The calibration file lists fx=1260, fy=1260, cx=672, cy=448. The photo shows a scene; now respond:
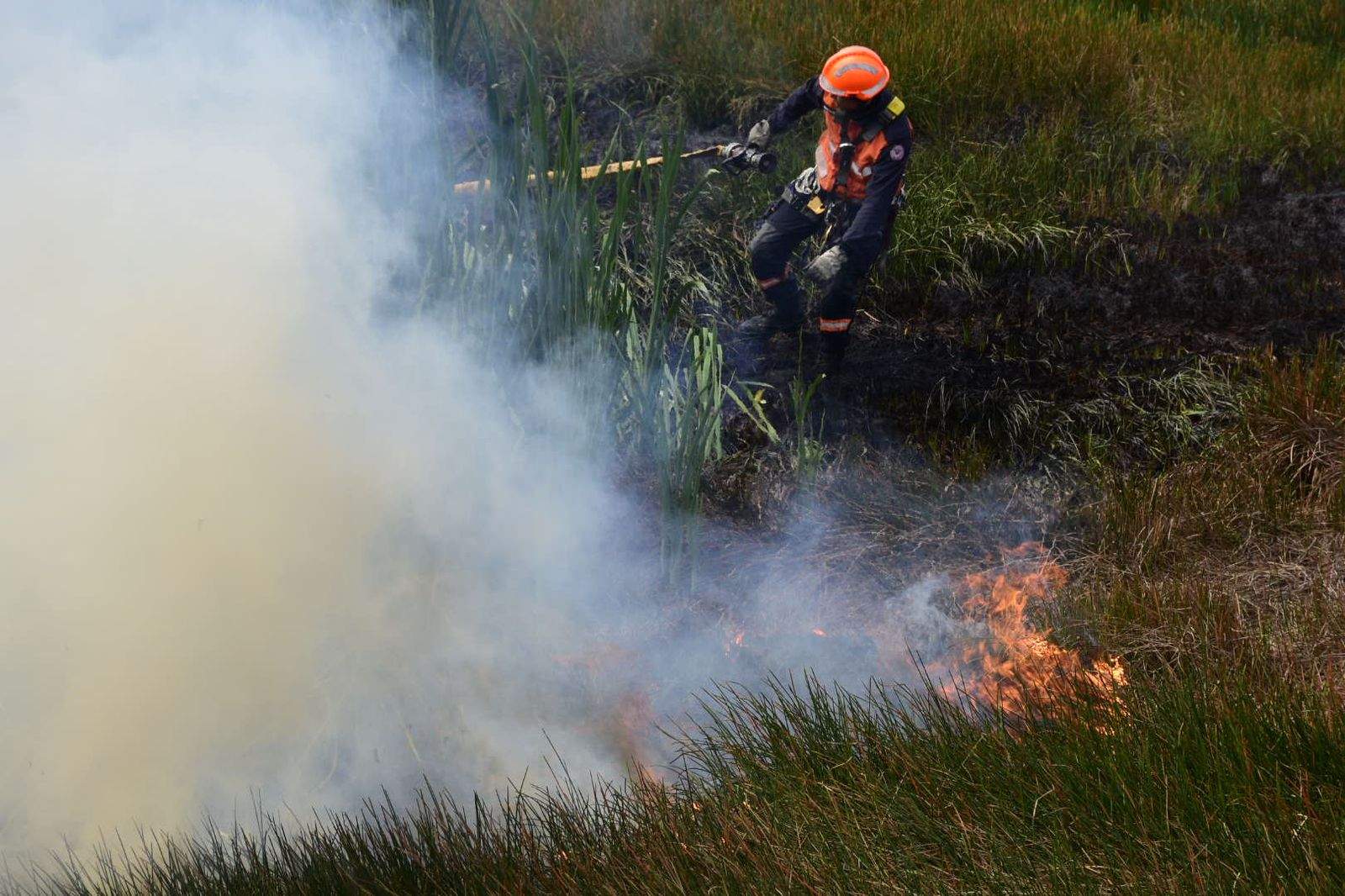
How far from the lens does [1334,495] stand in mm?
4293

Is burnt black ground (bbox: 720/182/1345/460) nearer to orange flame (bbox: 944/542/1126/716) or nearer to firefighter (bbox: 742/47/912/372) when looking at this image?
firefighter (bbox: 742/47/912/372)

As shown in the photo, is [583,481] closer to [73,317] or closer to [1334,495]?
[73,317]

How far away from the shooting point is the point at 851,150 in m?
4.49

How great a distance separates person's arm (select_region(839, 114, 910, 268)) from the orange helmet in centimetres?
17

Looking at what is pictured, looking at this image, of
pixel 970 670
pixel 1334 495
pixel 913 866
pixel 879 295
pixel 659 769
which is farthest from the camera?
pixel 879 295

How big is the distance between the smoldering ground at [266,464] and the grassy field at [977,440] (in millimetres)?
239

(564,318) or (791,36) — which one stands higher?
(791,36)

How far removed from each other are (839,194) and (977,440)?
109 cm

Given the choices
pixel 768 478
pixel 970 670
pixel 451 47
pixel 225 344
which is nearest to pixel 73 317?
pixel 225 344

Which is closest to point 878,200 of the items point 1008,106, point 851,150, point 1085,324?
point 851,150

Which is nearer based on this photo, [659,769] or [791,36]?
[659,769]

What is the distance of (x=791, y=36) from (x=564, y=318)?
281 cm

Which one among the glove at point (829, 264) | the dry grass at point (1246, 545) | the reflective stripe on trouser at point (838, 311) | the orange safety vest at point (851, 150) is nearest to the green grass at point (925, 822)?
the dry grass at point (1246, 545)

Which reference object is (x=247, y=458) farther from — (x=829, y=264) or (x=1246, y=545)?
(x=1246, y=545)
